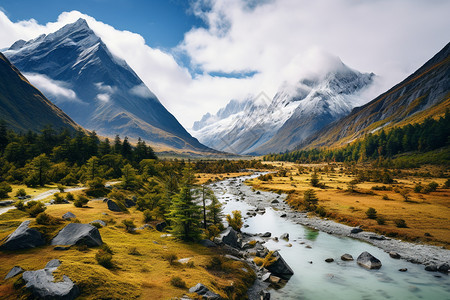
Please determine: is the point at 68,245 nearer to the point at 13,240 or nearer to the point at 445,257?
the point at 13,240

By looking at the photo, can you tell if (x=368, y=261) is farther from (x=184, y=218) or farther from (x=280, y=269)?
(x=184, y=218)

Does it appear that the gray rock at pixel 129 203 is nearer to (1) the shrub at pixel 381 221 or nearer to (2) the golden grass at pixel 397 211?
(2) the golden grass at pixel 397 211

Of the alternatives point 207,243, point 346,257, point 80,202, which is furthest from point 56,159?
point 346,257

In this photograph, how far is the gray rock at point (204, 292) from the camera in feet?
54.8

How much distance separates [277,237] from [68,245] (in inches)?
1223

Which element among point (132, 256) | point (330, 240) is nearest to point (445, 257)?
point (330, 240)

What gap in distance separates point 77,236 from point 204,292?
41.1 feet

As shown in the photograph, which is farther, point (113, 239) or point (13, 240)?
point (113, 239)

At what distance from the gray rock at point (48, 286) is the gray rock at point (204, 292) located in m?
7.94

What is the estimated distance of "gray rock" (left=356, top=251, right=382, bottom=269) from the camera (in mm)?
27094

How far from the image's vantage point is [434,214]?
144ft

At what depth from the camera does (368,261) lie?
2748 cm

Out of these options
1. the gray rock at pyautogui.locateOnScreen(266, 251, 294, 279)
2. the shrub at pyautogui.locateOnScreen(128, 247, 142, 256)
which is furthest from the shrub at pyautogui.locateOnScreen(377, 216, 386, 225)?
the shrub at pyautogui.locateOnScreen(128, 247, 142, 256)

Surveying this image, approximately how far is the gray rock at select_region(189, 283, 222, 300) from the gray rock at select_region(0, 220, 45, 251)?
44.2 ft
